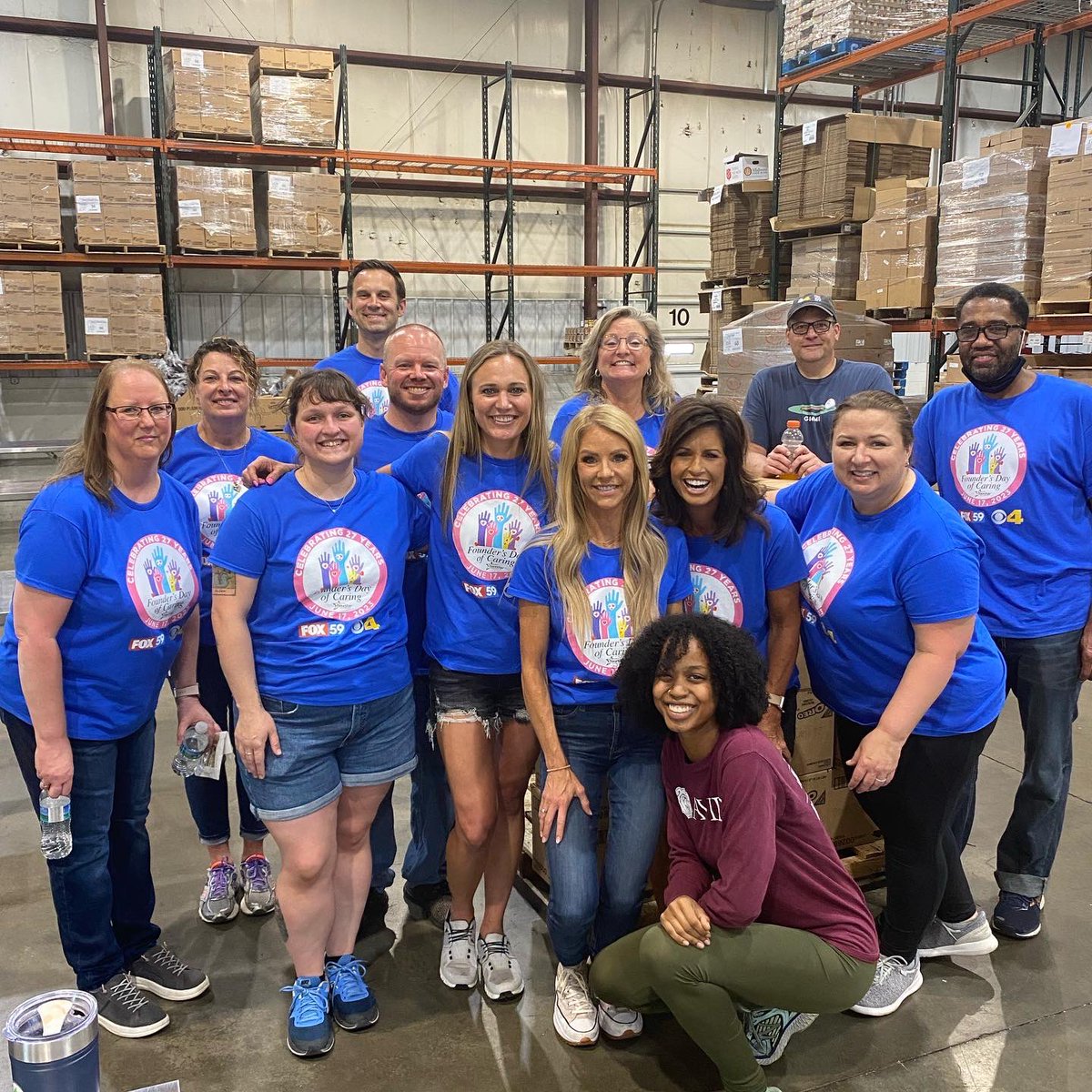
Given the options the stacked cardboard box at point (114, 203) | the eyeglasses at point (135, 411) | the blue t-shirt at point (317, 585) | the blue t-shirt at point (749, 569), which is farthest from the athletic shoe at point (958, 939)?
the stacked cardboard box at point (114, 203)

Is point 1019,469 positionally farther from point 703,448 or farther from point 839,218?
point 839,218

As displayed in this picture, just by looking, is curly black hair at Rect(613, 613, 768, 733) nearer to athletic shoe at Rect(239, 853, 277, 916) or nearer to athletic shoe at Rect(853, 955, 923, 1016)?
athletic shoe at Rect(853, 955, 923, 1016)

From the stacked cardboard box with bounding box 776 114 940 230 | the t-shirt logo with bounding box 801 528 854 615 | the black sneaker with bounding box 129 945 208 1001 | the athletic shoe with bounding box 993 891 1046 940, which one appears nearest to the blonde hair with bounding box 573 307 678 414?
the t-shirt logo with bounding box 801 528 854 615

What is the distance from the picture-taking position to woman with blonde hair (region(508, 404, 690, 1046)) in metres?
2.34

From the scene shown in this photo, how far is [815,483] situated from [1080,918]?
1.71 m

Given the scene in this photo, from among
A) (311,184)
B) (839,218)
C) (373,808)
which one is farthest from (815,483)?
(311,184)

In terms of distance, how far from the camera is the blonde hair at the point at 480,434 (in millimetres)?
2467

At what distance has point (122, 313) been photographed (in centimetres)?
823

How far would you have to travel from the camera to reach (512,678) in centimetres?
252

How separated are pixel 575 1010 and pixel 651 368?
1.93 metres

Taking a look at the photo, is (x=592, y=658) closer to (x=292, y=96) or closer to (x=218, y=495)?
(x=218, y=495)

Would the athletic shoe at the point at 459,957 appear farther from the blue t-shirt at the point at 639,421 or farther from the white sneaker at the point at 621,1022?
the blue t-shirt at the point at 639,421

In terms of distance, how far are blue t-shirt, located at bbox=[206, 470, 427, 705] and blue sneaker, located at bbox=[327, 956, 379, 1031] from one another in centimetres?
77

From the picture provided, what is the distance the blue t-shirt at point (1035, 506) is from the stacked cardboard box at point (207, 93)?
7414 mm
